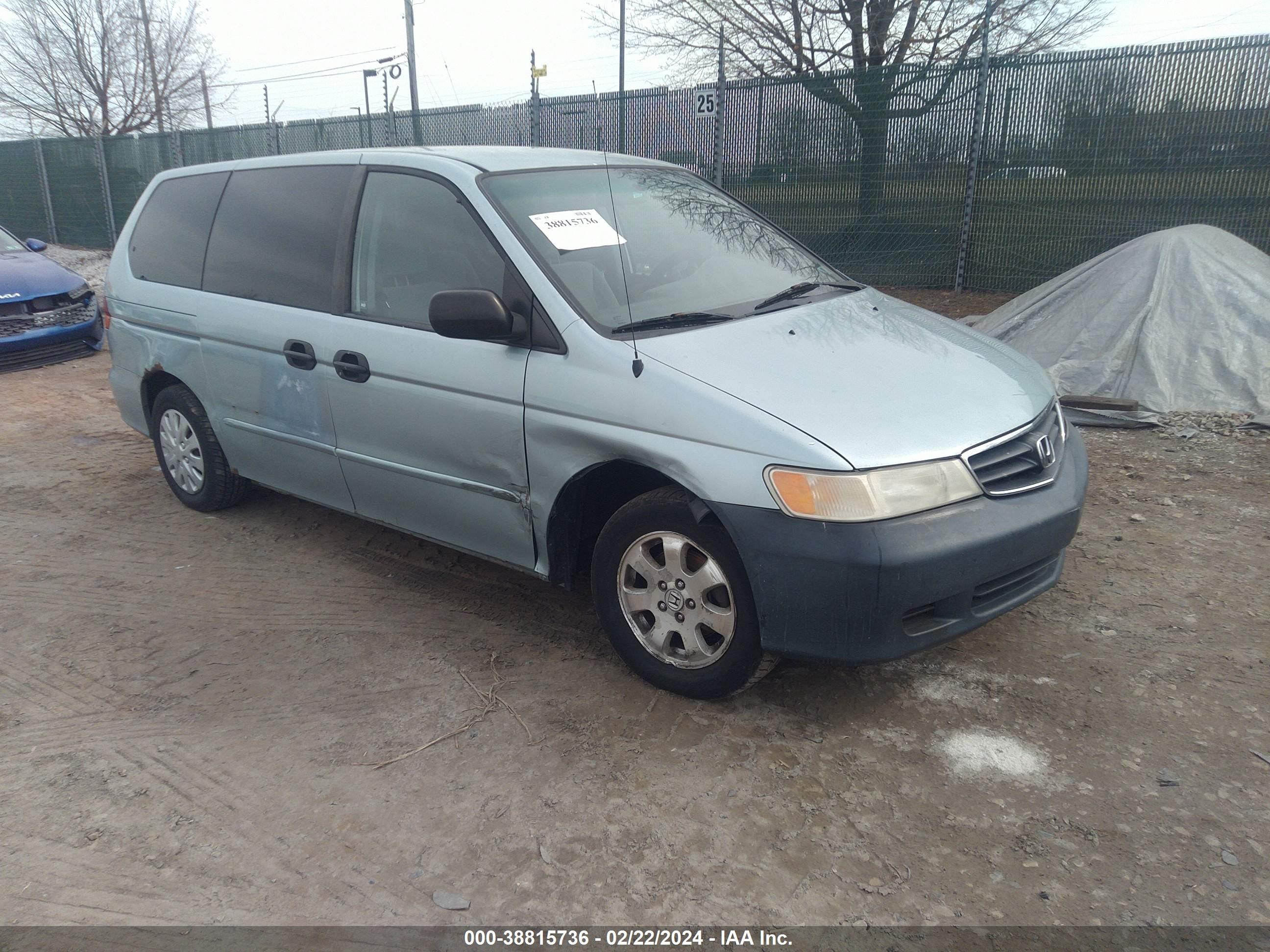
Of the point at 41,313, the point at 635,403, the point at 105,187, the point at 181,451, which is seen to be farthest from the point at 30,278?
the point at 105,187

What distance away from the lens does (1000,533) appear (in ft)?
9.12

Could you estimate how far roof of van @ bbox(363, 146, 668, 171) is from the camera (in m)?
3.71

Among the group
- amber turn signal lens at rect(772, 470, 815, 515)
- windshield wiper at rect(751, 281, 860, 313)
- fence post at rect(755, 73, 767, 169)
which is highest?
fence post at rect(755, 73, 767, 169)

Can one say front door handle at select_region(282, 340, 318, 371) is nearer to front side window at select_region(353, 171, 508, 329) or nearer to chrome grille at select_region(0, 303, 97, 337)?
front side window at select_region(353, 171, 508, 329)

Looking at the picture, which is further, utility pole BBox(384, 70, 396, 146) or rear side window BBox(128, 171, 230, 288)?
utility pole BBox(384, 70, 396, 146)

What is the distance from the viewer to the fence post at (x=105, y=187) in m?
18.0

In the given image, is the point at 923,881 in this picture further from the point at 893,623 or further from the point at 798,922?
the point at 893,623

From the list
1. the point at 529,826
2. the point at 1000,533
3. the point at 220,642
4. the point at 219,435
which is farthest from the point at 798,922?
the point at 219,435

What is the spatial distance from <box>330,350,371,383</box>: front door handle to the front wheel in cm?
125

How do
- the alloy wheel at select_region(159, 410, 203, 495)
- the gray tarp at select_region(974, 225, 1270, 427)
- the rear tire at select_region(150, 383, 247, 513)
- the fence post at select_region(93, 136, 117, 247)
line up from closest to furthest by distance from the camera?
the rear tire at select_region(150, 383, 247, 513)
the alloy wheel at select_region(159, 410, 203, 495)
the gray tarp at select_region(974, 225, 1270, 427)
the fence post at select_region(93, 136, 117, 247)

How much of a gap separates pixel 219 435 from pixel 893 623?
355 cm

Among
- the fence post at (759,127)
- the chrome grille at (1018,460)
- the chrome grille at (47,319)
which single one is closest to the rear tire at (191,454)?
the chrome grille at (1018,460)

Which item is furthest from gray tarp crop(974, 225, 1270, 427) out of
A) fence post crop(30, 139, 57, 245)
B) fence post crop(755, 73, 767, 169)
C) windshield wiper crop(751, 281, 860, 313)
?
fence post crop(30, 139, 57, 245)

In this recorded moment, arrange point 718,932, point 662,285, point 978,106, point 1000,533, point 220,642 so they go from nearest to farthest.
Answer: point 718,932 → point 1000,533 → point 662,285 → point 220,642 → point 978,106
